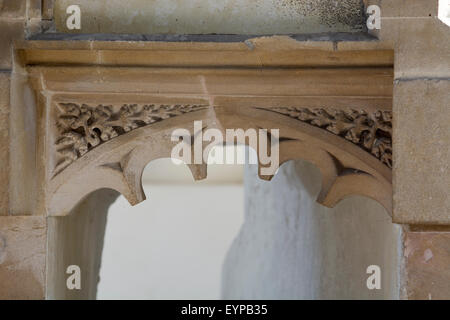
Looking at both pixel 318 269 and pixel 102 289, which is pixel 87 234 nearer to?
pixel 318 269

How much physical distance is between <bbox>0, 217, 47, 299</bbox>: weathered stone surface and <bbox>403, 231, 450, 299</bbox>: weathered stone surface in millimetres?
1123

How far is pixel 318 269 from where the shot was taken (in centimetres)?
410

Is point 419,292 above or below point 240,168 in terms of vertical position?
below

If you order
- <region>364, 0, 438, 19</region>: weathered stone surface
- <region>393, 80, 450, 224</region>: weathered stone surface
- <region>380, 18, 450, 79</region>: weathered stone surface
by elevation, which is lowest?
<region>393, 80, 450, 224</region>: weathered stone surface

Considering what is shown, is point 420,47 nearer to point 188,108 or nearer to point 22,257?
point 188,108

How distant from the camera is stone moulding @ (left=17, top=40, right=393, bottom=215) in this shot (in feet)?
8.11

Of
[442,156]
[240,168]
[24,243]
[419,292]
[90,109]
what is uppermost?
[240,168]

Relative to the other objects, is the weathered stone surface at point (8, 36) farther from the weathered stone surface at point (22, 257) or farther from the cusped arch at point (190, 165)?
the weathered stone surface at point (22, 257)

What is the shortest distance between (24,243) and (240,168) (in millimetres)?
5771

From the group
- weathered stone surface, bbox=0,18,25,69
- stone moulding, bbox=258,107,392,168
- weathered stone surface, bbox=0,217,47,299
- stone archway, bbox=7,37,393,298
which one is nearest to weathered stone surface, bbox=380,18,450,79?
stone archway, bbox=7,37,393,298

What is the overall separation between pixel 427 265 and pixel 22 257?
1235mm

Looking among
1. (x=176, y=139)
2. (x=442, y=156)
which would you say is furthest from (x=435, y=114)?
(x=176, y=139)

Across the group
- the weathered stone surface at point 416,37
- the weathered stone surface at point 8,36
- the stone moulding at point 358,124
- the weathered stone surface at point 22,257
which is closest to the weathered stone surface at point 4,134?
the weathered stone surface at point 8,36

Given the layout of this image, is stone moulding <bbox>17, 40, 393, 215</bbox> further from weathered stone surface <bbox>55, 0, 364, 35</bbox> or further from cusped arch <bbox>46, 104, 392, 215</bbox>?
weathered stone surface <bbox>55, 0, 364, 35</bbox>
